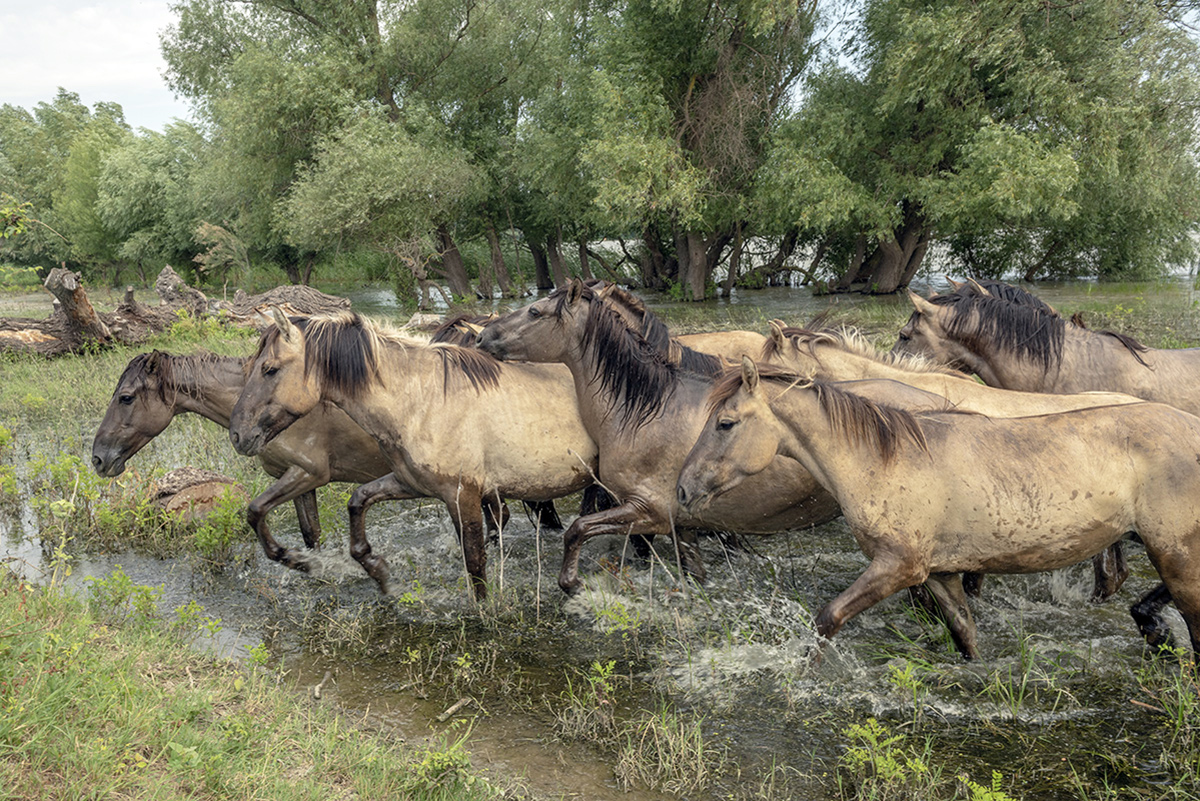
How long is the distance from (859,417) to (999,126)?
56.4ft

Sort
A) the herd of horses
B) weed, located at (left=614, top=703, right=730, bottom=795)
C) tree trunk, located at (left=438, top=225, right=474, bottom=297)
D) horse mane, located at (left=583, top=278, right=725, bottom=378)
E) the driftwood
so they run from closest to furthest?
1. weed, located at (left=614, top=703, right=730, bottom=795)
2. the herd of horses
3. horse mane, located at (left=583, top=278, right=725, bottom=378)
4. the driftwood
5. tree trunk, located at (left=438, top=225, right=474, bottom=297)

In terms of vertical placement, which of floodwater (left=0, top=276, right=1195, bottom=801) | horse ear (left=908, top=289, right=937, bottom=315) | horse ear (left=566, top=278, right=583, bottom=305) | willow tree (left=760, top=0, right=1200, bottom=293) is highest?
willow tree (left=760, top=0, right=1200, bottom=293)

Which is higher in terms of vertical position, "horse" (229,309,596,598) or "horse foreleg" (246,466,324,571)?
"horse" (229,309,596,598)

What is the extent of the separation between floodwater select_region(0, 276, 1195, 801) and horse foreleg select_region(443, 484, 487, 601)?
0.21 meters

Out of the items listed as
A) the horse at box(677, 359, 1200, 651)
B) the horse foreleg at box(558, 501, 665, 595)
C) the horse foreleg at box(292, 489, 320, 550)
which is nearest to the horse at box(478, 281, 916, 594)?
the horse foreleg at box(558, 501, 665, 595)

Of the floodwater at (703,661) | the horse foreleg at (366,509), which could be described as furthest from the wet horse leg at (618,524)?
the horse foreleg at (366,509)

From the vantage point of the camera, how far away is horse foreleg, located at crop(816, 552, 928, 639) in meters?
4.37

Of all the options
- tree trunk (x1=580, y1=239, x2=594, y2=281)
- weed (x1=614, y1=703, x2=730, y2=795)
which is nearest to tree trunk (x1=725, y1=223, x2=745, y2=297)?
tree trunk (x1=580, y1=239, x2=594, y2=281)

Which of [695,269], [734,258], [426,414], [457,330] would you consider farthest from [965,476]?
[734,258]

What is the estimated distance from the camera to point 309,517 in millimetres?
7062

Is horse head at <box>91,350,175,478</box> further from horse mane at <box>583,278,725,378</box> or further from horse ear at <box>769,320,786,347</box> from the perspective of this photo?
horse ear at <box>769,320,786,347</box>

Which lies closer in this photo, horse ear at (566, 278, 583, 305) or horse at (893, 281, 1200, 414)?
horse ear at (566, 278, 583, 305)

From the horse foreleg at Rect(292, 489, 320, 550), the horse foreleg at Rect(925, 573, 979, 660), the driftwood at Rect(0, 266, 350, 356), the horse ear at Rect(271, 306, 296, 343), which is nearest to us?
the horse foreleg at Rect(925, 573, 979, 660)

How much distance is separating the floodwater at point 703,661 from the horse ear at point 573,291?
6.30 feet
